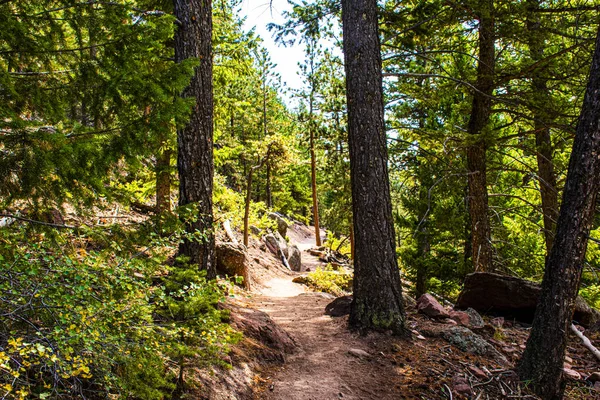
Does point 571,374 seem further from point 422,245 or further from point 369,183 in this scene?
point 422,245

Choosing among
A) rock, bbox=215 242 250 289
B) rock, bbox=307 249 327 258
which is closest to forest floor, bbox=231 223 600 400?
rock, bbox=215 242 250 289

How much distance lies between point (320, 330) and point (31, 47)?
17.9 ft

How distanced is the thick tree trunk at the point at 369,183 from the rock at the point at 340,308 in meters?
1.07

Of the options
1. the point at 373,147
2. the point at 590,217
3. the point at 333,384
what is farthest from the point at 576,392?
the point at 373,147

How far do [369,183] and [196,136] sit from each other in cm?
265

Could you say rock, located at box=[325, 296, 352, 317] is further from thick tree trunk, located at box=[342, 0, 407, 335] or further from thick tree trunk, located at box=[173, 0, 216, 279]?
thick tree trunk, located at box=[173, 0, 216, 279]

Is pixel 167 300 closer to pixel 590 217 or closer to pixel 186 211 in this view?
pixel 186 211

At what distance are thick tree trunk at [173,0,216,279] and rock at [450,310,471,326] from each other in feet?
13.9

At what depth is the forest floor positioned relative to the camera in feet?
14.2

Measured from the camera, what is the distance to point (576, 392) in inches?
187

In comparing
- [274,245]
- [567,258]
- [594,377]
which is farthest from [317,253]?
[567,258]

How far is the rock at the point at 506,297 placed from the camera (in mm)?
6980

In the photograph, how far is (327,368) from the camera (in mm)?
4891

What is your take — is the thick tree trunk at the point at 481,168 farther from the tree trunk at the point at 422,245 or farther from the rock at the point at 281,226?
the rock at the point at 281,226
